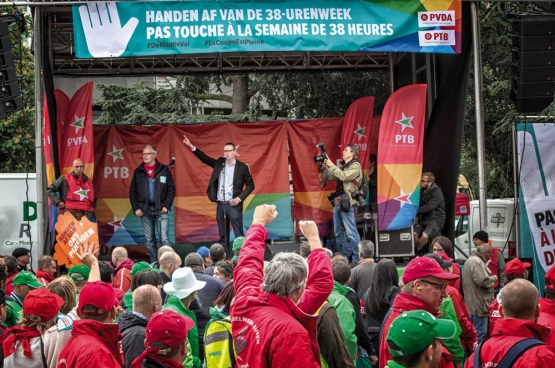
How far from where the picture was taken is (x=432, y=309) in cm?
499

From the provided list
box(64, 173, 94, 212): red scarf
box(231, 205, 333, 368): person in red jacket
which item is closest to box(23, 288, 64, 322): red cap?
box(231, 205, 333, 368): person in red jacket

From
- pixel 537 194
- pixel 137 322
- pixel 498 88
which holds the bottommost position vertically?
Result: pixel 137 322

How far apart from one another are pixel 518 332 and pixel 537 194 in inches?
361

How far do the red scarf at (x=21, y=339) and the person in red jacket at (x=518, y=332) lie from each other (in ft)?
8.90

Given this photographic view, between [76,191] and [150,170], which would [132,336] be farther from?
[150,170]

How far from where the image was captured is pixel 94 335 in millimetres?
4793

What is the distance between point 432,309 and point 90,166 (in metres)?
9.87

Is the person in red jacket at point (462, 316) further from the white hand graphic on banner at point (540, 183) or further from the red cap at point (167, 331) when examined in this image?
the white hand graphic on banner at point (540, 183)

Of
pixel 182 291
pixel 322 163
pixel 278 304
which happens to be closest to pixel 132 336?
pixel 182 291

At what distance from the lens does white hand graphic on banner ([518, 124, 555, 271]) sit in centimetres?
1286

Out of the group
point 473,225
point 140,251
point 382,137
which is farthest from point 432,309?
point 473,225

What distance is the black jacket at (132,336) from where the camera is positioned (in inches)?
212

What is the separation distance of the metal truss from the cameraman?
3586 millimetres

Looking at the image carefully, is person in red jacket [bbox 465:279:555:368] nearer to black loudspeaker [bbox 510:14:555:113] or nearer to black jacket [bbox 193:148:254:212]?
black loudspeaker [bbox 510:14:555:113]
